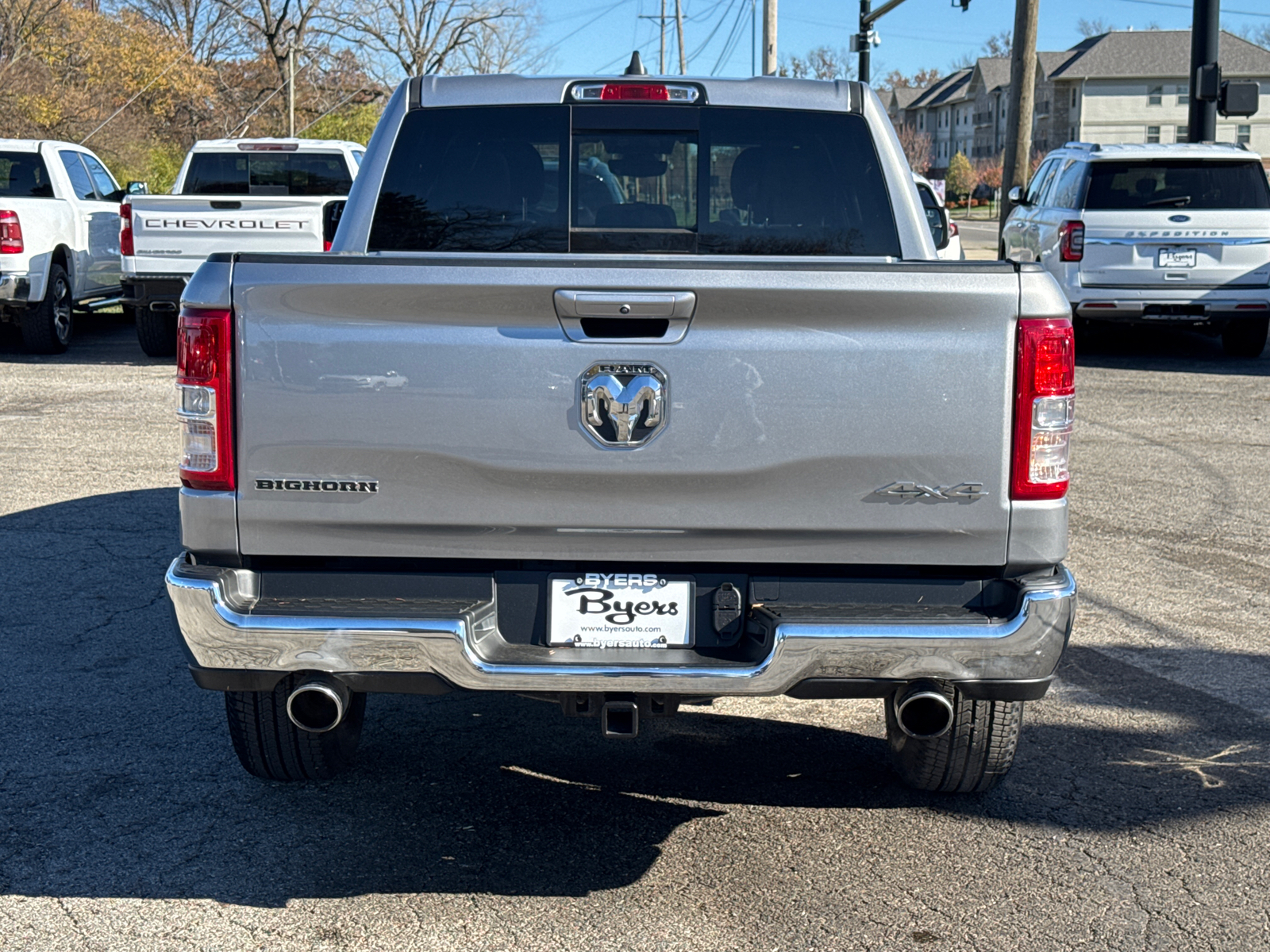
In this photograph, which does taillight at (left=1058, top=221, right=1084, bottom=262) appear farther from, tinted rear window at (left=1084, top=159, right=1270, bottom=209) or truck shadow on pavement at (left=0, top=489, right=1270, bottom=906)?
truck shadow on pavement at (left=0, top=489, right=1270, bottom=906)

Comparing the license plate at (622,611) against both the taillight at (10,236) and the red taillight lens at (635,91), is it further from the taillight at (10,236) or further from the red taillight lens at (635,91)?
the taillight at (10,236)

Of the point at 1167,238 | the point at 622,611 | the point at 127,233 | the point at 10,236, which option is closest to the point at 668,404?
the point at 622,611

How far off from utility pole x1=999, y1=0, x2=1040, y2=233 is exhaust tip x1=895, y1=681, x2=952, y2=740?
1897 cm

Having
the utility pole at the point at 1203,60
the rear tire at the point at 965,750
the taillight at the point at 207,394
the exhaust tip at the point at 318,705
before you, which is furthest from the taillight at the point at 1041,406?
the utility pole at the point at 1203,60

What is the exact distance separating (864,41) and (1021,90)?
12.3 metres

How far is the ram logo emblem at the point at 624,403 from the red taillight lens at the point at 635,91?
1.88 m

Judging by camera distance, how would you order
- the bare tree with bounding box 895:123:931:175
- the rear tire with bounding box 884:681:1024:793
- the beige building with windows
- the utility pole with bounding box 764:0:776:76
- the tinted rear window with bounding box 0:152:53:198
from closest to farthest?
1. the rear tire with bounding box 884:681:1024:793
2. the tinted rear window with bounding box 0:152:53:198
3. the utility pole with bounding box 764:0:776:76
4. the beige building with windows
5. the bare tree with bounding box 895:123:931:175

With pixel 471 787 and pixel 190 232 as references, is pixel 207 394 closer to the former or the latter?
pixel 471 787

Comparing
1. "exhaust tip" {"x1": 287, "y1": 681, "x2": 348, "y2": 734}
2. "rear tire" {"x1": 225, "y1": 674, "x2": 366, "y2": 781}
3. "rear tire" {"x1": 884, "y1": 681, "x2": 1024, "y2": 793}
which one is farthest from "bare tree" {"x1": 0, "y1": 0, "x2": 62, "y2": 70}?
"rear tire" {"x1": 884, "y1": 681, "x2": 1024, "y2": 793}

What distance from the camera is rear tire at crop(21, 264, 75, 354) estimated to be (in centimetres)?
1399

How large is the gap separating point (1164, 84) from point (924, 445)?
317ft

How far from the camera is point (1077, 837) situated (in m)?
3.97

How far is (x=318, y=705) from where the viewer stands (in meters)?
3.56

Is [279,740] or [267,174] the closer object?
[279,740]
